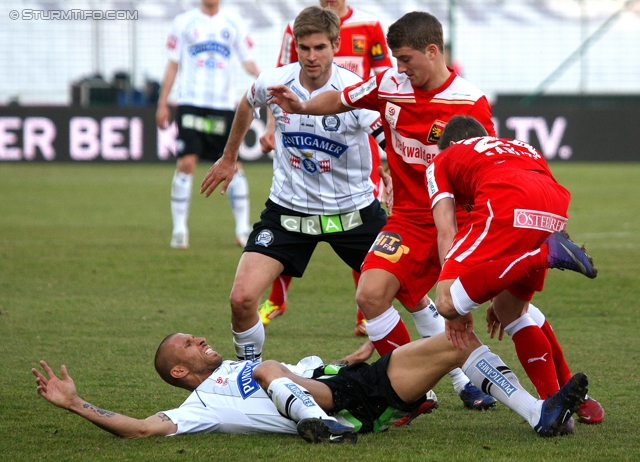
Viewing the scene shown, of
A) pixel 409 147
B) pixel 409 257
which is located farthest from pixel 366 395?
pixel 409 147

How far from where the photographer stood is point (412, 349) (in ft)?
13.5

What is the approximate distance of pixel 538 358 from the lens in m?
4.38

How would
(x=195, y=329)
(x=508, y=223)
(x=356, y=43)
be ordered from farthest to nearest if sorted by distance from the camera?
(x=356, y=43)
(x=195, y=329)
(x=508, y=223)

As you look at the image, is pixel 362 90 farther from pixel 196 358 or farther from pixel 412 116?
pixel 196 358

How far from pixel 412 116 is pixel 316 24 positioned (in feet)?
2.65

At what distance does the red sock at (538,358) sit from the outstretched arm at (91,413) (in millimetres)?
1655

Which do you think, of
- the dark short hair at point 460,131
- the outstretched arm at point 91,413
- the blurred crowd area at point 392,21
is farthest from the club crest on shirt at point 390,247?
the blurred crowd area at point 392,21

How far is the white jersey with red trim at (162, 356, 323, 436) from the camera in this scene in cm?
410

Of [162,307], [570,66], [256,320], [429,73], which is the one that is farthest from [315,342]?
[570,66]

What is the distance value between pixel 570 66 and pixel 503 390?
23389mm

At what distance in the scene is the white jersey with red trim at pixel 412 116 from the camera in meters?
4.82

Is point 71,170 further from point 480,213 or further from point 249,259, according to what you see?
point 480,213

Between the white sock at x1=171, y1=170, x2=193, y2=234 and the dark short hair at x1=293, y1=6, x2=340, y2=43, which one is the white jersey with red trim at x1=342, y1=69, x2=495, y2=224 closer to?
the dark short hair at x1=293, y1=6, x2=340, y2=43

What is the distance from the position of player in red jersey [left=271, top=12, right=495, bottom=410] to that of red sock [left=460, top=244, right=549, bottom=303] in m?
1.01
